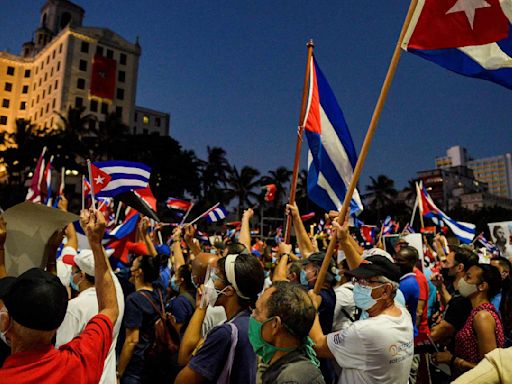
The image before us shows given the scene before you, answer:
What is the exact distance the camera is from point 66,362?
2191 mm

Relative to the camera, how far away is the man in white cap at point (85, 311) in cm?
→ 329

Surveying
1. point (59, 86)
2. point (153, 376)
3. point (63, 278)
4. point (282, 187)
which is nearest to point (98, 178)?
point (63, 278)

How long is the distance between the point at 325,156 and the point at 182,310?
269 centimetres

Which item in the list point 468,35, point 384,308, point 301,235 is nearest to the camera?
point 384,308

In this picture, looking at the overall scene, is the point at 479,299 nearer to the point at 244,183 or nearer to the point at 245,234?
the point at 245,234

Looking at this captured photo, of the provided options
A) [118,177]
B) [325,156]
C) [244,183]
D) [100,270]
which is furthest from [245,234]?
[244,183]

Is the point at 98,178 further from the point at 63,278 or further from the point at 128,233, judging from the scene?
the point at 128,233

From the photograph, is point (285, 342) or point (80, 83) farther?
point (80, 83)

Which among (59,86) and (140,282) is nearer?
(140,282)

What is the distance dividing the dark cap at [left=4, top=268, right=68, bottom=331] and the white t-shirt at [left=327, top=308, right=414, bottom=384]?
1.89 m

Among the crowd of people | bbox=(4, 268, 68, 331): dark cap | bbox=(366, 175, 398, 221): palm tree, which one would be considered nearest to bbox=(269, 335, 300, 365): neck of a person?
the crowd of people

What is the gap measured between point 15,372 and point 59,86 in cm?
7577

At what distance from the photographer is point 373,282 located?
3.22 metres

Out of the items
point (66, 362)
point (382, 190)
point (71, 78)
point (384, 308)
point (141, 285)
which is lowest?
point (66, 362)
